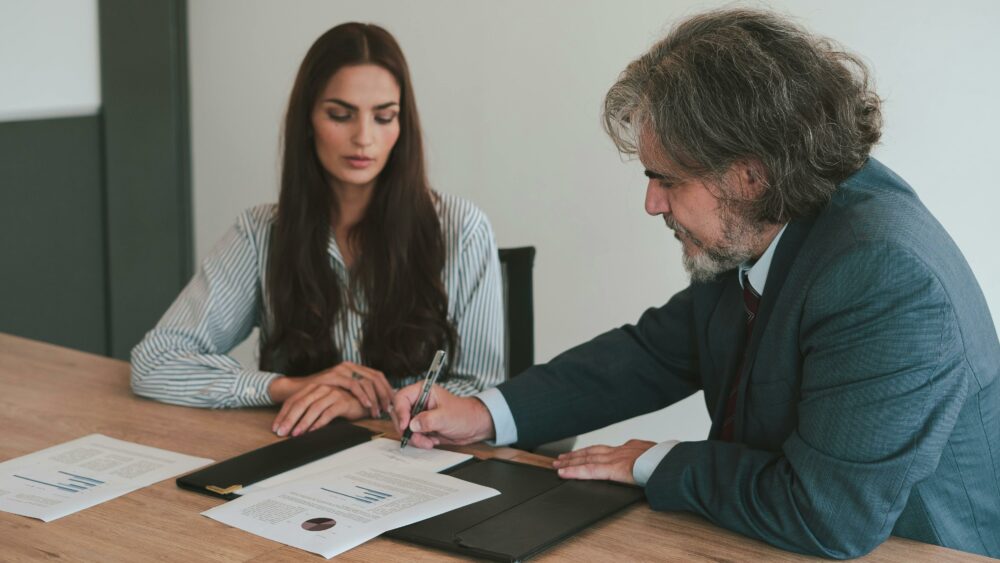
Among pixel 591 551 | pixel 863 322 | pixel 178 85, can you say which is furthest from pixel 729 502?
pixel 178 85

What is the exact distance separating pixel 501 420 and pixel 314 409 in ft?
1.18

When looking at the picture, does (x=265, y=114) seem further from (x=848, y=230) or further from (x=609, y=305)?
(x=848, y=230)

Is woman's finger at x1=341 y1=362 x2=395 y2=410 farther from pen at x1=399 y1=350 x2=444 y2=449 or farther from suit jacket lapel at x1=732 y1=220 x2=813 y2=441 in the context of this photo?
suit jacket lapel at x1=732 y1=220 x2=813 y2=441

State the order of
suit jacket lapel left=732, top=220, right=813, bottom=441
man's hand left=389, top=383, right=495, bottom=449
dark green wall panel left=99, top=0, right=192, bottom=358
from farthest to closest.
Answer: dark green wall panel left=99, top=0, right=192, bottom=358
man's hand left=389, top=383, right=495, bottom=449
suit jacket lapel left=732, top=220, right=813, bottom=441

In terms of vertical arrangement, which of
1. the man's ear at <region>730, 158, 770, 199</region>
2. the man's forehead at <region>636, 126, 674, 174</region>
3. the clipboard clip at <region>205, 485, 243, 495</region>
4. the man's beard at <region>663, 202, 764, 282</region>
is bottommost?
the clipboard clip at <region>205, 485, 243, 495</region>

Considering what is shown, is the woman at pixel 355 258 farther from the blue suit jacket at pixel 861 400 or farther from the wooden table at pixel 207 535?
the blue suit jacket at pixel 861 400

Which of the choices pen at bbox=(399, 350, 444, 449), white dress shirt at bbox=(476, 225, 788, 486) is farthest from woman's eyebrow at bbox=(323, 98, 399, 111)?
white dress shirt at bbox=(476, 225, 788, 486)

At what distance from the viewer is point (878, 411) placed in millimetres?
1368

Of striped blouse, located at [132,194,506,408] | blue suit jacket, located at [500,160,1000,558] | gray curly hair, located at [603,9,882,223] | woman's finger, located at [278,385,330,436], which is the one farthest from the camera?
striped blouse, located at [132,194,506,408]

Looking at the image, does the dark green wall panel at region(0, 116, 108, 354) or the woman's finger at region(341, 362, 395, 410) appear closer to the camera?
the woman's finger at region(341, 362, 395, 410)

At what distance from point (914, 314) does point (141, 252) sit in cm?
344

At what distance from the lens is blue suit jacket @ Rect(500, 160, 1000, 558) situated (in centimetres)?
137

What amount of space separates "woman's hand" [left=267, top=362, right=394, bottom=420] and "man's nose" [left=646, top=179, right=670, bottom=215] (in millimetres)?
709

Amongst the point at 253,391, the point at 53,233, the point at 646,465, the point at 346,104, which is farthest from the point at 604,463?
the point at 53,233
